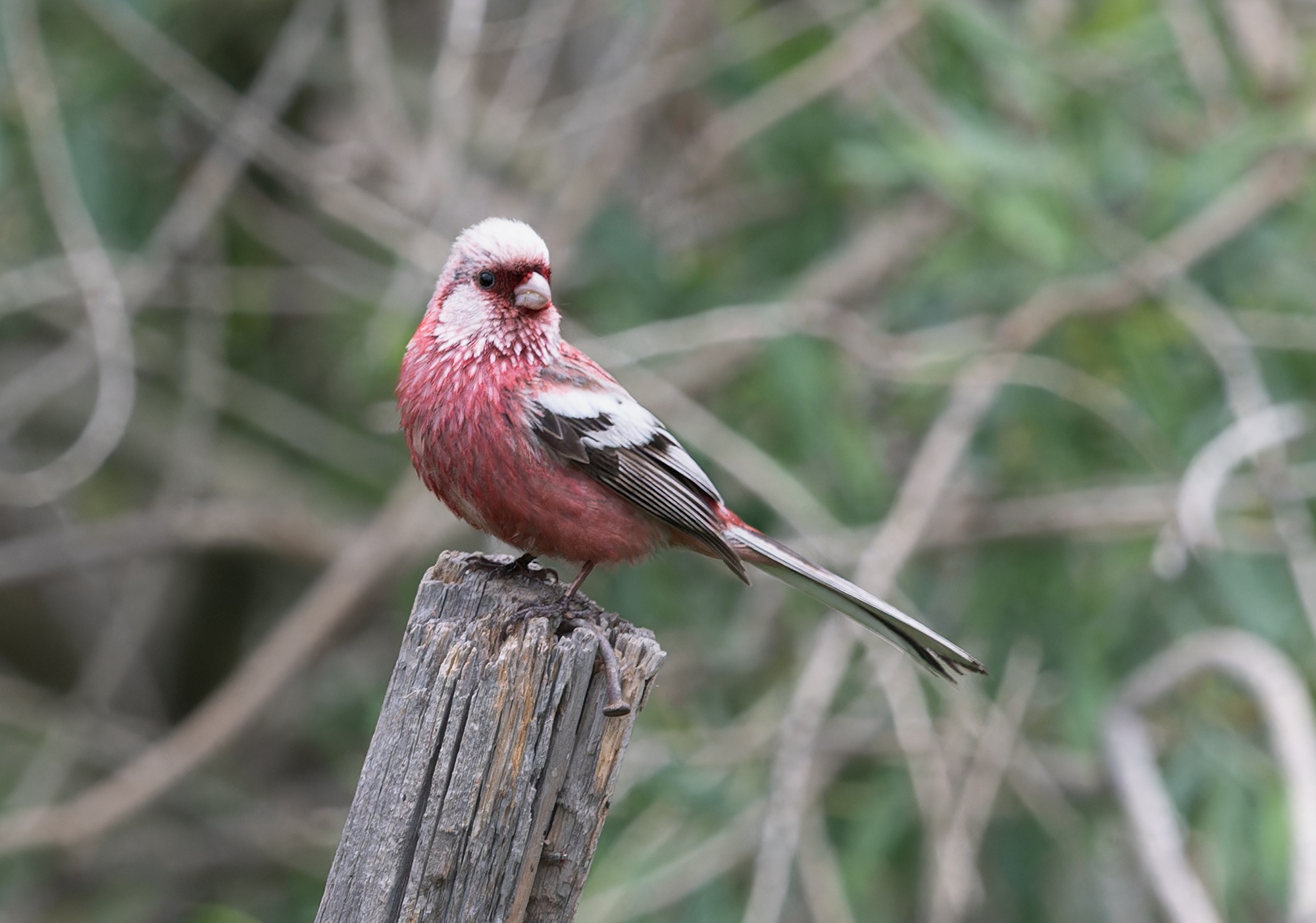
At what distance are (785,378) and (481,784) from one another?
3376 mm

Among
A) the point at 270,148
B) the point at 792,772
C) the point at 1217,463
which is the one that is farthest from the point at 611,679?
the point at 270,148

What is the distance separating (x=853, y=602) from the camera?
13.6 feet

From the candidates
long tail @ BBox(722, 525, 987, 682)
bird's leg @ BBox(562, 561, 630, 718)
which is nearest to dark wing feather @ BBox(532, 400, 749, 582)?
long tail @ BBox(722, 525, 987, 682)

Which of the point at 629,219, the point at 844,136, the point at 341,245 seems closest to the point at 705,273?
the point at 629,219

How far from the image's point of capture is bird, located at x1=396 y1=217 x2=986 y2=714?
4.07m

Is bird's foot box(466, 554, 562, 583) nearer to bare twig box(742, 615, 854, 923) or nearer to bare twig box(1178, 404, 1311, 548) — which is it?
bare twig box(742, 615, 854, 923)

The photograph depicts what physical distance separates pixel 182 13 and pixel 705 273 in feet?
9.98

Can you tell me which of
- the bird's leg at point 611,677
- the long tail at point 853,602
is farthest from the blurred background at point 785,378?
the bird's leg at point 611,677

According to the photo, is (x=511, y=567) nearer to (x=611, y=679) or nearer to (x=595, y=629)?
(x=595, y=629)

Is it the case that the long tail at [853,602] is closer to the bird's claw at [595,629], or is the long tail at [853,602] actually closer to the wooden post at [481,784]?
the bird's claw at [595,629]

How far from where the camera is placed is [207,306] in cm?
739

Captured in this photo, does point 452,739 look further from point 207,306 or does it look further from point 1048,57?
point 207,306

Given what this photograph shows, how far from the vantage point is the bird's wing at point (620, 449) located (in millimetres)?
4156

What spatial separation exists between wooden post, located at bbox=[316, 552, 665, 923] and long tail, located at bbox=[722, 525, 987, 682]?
1125mm
